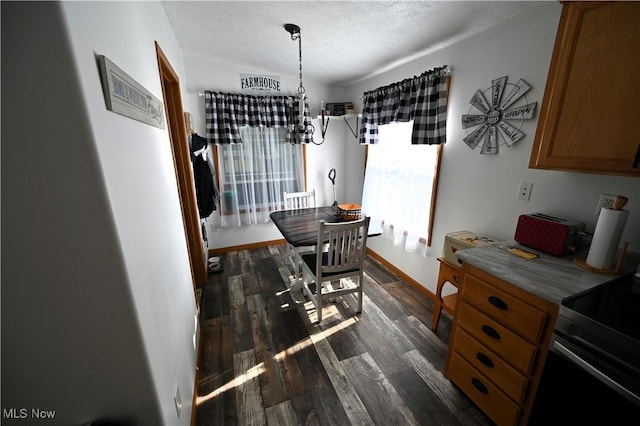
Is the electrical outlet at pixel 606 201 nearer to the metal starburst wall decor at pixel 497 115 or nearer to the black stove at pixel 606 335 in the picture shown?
the black stove at pixel 606 335

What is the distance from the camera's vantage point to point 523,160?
1.70m

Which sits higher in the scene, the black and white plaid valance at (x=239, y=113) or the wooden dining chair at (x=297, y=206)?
the black and white plaid valance at (x=239, y=113)

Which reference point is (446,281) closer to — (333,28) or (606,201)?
(606,201)

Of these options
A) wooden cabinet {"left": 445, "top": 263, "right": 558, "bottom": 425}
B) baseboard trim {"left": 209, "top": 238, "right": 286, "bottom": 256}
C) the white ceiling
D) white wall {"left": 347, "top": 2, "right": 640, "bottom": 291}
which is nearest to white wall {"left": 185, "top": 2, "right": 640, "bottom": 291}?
white wall {"left": 347, "top": 2, "right": 640, "bottom": 291}

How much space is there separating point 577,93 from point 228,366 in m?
2.61

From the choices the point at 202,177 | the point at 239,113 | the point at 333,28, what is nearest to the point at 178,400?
the point at 202,177

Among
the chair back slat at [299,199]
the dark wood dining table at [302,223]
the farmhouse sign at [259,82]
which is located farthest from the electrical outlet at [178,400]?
the farmhouse sign at [259,82]

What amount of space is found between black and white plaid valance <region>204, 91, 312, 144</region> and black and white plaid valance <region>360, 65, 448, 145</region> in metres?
0.99

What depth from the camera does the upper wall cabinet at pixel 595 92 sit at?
102 centimetres

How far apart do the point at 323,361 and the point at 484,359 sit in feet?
3.39

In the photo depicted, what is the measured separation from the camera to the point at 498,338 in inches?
50.3

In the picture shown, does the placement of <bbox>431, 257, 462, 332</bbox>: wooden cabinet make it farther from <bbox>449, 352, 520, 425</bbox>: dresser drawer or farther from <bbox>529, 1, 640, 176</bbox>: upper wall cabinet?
<bbox>529, 1, 640, 176</bbox>: upper wall cabinet

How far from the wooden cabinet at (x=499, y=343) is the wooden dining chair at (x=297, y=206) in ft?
5.12

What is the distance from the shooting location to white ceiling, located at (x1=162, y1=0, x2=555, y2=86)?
5.23 ft
